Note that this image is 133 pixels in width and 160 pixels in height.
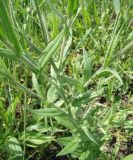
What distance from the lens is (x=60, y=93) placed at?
3.82ft

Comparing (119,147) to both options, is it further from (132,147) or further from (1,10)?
(1,10)

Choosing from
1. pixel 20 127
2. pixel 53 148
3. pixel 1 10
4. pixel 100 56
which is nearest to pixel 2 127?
pixel 20 127

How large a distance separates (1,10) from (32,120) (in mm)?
912

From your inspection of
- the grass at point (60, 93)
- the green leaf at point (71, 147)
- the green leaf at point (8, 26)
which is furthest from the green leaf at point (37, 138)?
the green leaf at point (8, 26)

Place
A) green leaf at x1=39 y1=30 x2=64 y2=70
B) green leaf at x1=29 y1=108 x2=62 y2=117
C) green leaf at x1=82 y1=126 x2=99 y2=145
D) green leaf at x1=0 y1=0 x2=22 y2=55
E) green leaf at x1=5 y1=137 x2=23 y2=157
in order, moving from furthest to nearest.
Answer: green leaf at x1=5 y1=137 x2=23 y2=157 → green leaf at x1=82 y1=126 x2=99 y2=145 → green leaf at x1=29 y1=108 x2=62 y2=117 → green leaf at x1=39 y1=30 x2=64 y2=70 → green leaf at x1=0 y1=0 x2=22 y2=55

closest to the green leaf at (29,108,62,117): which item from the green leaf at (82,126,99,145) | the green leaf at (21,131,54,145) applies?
the green leaf at (82,126,99,145)

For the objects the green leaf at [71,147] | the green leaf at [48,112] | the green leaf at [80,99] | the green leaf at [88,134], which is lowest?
the green leaf at [71,147]

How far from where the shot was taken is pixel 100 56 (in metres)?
1.99

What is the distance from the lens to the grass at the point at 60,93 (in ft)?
3.17

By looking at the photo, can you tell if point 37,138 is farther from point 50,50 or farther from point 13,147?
point 50,50

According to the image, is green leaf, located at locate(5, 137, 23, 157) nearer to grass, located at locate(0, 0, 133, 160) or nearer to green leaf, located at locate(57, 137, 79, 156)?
grass, located at locate(0, 0, 133, 160)

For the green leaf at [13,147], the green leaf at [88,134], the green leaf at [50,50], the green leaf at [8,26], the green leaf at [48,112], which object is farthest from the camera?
the green leaf at [13,147]

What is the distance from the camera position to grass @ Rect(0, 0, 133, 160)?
97 centimetres

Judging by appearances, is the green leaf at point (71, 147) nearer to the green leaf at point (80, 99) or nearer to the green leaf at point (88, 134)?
the green leaf at point (88, 134)
